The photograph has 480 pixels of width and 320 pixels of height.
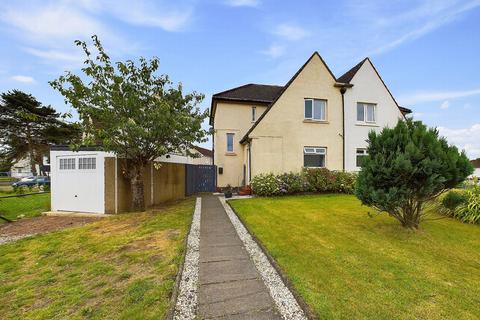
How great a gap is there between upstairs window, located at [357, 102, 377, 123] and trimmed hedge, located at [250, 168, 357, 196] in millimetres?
4530

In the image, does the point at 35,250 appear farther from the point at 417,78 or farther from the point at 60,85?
the point at 417,78

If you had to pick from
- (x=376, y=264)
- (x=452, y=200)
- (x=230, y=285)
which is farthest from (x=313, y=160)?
(x=230, y=285)

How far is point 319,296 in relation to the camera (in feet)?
11.7

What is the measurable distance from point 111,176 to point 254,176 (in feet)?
25.5

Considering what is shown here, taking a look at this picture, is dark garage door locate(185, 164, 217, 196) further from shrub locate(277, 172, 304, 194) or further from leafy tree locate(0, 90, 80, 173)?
leafy tree locate(0, 90, 80, 173)

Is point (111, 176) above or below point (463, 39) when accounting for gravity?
below

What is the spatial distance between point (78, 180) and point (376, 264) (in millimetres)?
12429

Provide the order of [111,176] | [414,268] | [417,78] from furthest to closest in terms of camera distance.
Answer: [417,78] → [111,176] → [414,268]

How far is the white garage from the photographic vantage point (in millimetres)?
11266

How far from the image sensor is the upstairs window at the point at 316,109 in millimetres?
15992

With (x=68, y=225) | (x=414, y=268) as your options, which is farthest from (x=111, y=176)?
(x=414, y=268)

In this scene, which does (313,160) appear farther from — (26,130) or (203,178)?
(26,130)

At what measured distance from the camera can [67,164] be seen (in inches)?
465

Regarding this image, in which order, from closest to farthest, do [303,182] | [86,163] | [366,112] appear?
[86,163] → [303,182] → [366,112]
